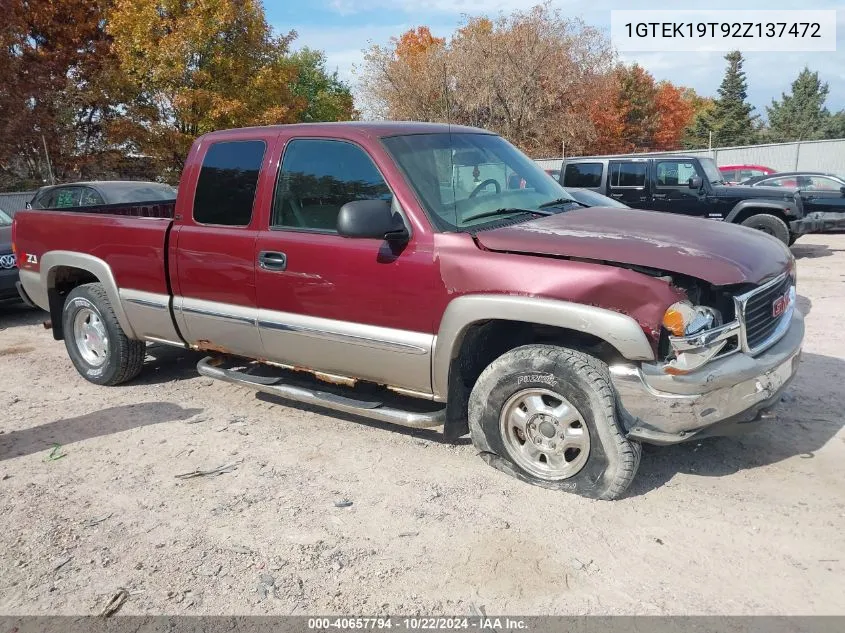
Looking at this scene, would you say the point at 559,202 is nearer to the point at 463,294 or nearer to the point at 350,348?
the point at 463,294

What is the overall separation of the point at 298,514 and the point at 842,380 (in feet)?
13.8

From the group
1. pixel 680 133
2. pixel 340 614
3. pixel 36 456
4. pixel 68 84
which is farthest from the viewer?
pixel 680 133

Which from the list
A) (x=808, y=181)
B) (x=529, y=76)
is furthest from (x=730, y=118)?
(x=808, y=181)

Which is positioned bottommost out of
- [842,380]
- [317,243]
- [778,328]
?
[842,380]

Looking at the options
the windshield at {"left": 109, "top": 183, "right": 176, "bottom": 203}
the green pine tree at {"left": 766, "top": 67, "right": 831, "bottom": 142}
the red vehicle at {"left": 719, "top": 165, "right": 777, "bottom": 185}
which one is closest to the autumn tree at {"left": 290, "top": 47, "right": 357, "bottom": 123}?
the red vehicle at {"left": 719, "top": 165, "right": 777, "bottom": 185}

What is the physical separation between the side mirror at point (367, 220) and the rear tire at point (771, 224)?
29.6ft

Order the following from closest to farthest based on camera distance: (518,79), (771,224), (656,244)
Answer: (656,244) → (771,224) → (518,79)

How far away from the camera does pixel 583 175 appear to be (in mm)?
12227

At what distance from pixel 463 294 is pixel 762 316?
157cm

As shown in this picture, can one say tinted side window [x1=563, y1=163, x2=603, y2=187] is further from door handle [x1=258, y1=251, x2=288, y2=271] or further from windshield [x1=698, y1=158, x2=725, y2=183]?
door handle [x1=258, y1=251, x2=288, y2=271]

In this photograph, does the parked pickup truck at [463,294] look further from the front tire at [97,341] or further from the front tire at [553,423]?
the front tire at [97,341]

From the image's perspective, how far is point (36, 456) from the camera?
4.29 metres

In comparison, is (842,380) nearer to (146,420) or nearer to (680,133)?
(146,420)

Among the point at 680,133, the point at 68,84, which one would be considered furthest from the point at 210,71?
the point at 680,133
